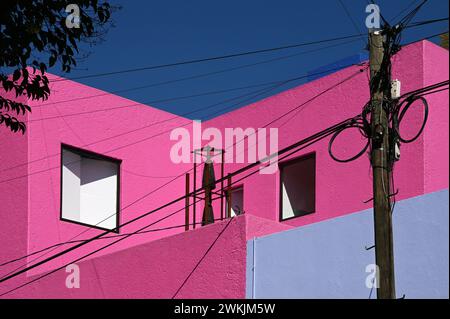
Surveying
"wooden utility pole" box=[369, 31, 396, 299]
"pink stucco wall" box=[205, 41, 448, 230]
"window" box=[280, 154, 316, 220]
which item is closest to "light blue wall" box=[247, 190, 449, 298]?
"wooden utility pole" box=[369, 31, 396, 299]

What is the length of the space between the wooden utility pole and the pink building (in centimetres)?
448

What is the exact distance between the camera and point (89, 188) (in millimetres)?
23531

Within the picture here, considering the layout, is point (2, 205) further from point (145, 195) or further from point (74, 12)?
point (74, 12)

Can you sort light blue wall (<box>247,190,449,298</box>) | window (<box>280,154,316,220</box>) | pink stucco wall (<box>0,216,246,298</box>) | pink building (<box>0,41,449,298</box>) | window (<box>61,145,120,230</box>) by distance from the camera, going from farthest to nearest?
window (<box>280,154,316,220</box>) → window (<box>61,145,120,230</box>) → pink building (<box>0,41,449,298</box>) → pink stucco wall (<box>0,216,246,298</box>) → light blue wall (<box>247,190,449,298</box>)

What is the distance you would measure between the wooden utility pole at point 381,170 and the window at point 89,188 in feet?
32.6

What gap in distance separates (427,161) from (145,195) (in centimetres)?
676

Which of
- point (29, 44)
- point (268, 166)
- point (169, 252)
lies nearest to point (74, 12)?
point (29, 44)

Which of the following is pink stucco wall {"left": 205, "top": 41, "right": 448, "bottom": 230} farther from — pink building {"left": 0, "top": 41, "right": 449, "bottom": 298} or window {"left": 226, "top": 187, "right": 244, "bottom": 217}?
window {"left": 226, "top": 187, "right": 244, "bottom": 217}

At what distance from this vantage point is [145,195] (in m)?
24.5

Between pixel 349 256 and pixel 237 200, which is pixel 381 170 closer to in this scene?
pixel 349 256

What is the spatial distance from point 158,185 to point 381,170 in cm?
1150

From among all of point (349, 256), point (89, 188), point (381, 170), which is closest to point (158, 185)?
point (89, 188)

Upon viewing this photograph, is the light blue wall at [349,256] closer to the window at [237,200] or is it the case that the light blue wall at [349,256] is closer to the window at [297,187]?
the window at [297,187]

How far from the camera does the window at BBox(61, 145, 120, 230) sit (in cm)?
2295
